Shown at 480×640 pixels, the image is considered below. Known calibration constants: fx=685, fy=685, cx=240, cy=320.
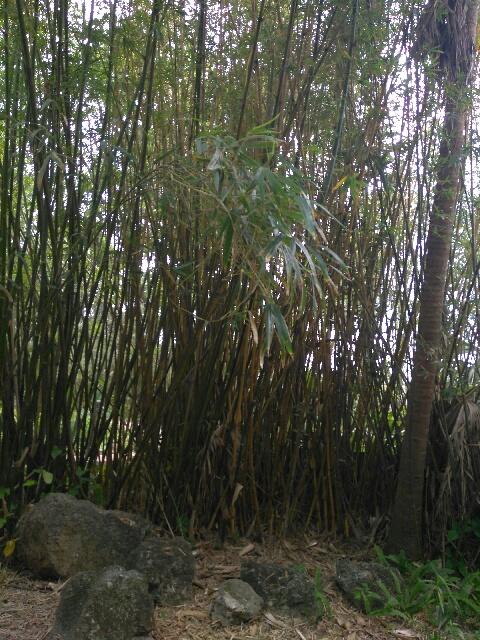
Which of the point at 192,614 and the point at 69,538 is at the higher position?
the point at 69,538

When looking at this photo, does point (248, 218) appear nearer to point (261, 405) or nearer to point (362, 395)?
point (261, 405)

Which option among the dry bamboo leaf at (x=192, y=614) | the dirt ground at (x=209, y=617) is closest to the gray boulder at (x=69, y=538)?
the dirt ground at (x=209, y=617)

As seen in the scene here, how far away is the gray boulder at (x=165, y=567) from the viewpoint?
2.60m

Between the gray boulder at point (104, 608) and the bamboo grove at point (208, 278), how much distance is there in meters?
0.65

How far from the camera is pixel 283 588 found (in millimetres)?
2646

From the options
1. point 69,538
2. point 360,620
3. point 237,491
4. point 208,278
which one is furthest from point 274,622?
point 208,278

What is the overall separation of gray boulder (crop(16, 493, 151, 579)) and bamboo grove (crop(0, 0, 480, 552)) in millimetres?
224

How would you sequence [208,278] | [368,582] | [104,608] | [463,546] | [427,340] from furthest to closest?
[463,546] < [427,340] < [208,278] < [368,582] < [104,608]

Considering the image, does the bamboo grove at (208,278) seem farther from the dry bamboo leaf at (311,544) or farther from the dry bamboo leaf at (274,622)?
the dry bamboo leaf at (274,622)

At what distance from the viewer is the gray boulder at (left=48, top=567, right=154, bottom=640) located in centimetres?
222

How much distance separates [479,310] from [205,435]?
1535 millimetres

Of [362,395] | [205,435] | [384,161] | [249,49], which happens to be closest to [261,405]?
[205,435]

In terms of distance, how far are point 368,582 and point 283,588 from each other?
39 cm

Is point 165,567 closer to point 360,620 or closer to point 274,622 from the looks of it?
point 274,622
